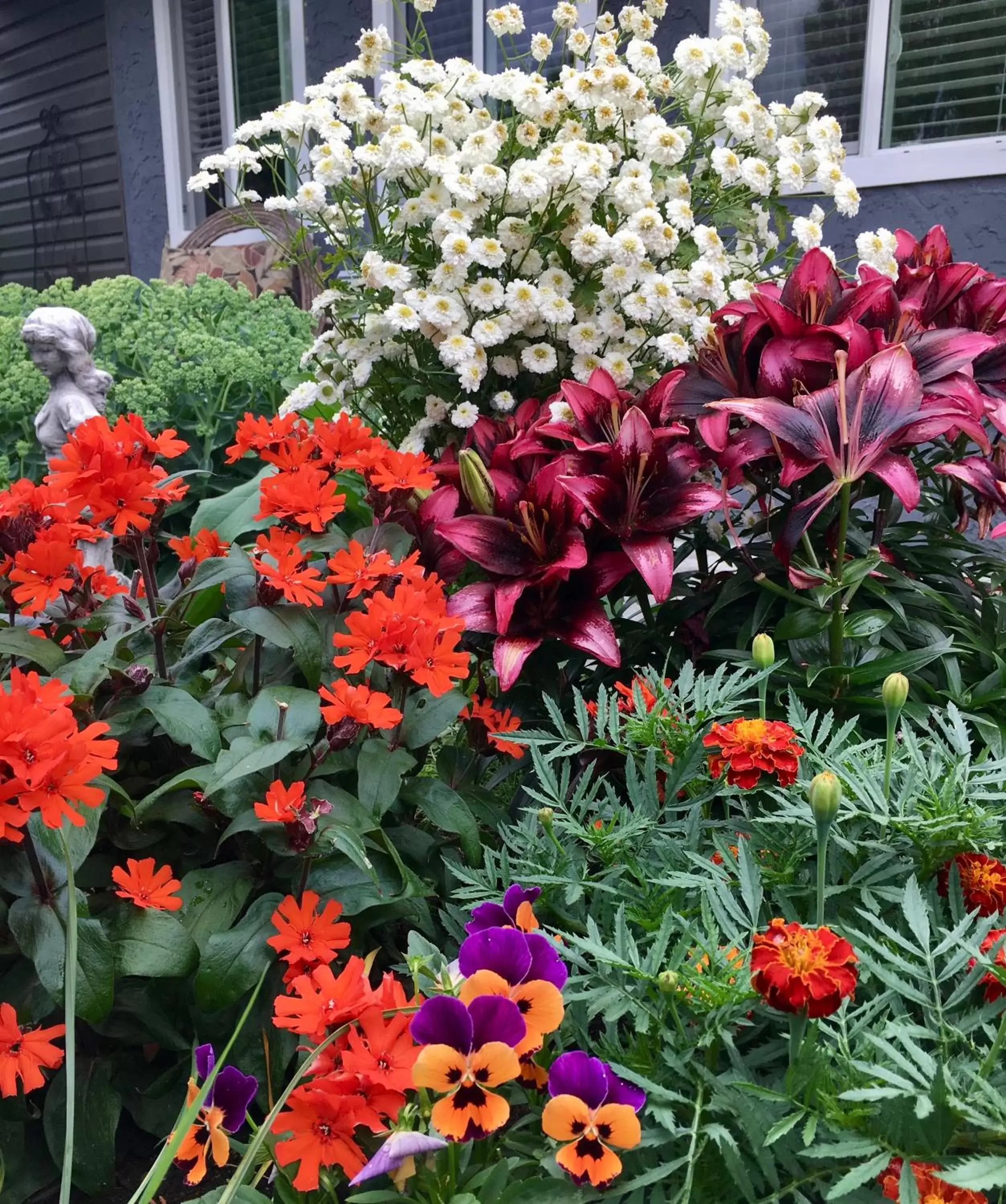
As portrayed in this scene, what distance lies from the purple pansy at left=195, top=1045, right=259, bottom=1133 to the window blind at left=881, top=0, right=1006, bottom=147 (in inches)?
128

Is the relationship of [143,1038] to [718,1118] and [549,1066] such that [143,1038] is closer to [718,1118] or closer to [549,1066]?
[549,1066]

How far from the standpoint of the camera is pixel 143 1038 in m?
0.99

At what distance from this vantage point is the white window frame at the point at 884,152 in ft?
9.66

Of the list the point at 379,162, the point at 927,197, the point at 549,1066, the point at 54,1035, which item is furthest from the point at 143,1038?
the point at 927,197

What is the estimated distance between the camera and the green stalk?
0.68 meters

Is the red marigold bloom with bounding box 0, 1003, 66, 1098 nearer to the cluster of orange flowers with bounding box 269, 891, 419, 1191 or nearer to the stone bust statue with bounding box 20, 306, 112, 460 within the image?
the cluster of orange flowers with bounding box 269, 891, 419, 1191

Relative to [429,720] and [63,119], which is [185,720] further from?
[63,119]

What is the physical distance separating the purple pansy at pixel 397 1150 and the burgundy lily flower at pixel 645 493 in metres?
0.67

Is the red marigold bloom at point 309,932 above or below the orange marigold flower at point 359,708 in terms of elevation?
below

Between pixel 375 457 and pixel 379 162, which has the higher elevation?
pixel 379 162

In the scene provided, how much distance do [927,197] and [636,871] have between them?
2905mm

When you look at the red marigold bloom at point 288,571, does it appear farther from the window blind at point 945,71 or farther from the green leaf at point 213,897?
the window blind at point 945,71

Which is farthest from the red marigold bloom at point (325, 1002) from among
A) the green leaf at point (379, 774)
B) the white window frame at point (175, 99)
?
the white window frame at point (175, 99)

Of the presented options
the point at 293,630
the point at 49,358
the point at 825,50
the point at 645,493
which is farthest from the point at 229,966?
the point at 825,50
